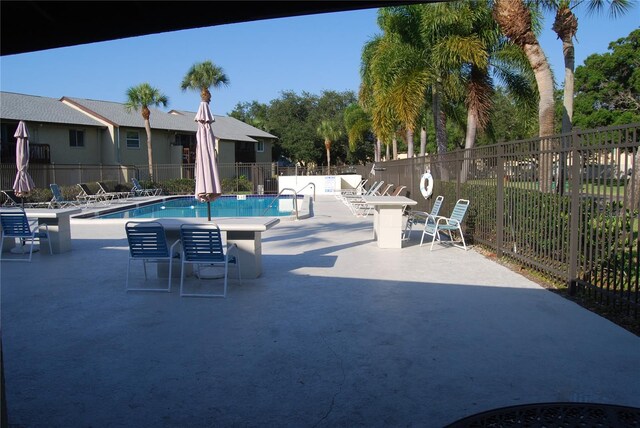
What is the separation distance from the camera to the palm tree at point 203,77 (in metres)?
36.9

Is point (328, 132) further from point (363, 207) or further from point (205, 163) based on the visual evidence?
point (205, 163)

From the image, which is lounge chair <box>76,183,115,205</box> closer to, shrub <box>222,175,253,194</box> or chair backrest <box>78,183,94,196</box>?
chair backrest <box>78,183,94,196</box>

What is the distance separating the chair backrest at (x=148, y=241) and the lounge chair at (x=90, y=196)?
56.2ft

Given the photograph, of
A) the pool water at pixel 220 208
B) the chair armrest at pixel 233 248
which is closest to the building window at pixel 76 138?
the pool water at pixel 220 208

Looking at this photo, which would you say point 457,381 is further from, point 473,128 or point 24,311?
point 473,128

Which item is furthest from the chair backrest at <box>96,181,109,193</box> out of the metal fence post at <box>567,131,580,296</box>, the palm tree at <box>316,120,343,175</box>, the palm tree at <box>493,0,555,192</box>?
the palm tree at <box>316,120,343,175</box>

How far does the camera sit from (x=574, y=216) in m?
6.37

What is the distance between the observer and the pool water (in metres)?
21.9

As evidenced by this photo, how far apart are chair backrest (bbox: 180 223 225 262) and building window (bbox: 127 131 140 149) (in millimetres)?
30512

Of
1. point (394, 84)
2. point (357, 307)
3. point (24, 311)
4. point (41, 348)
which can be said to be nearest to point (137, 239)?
point (24, 311)

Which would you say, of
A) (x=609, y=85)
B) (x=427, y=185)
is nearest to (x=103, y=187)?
(x=427, y=185)

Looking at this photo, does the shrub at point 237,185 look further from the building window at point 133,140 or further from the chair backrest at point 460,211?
the chair backrest at point 460,211

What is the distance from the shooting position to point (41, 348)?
4.92m

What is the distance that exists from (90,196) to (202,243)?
61.3 feet
